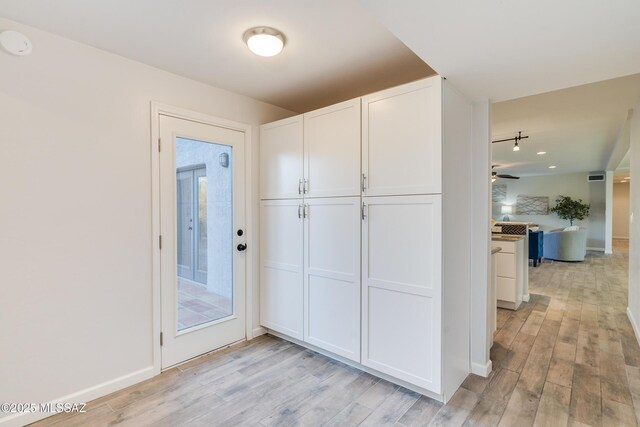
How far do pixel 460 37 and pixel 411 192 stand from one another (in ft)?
3.08

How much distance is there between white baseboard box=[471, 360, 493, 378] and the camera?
2.41m

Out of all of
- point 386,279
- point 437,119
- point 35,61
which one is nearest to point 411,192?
point 437,119

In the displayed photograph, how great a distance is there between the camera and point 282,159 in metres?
2.98

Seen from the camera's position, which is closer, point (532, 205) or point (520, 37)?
point (520, 37)

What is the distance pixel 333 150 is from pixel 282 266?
1228 millimetres

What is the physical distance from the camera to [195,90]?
269cm

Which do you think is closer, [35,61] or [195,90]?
[35,61]

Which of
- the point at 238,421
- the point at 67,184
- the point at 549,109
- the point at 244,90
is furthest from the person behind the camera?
the point at 549,109

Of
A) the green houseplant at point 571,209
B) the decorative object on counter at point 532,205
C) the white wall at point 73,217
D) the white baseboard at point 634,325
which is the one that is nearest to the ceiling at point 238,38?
the white wall at point 73,217

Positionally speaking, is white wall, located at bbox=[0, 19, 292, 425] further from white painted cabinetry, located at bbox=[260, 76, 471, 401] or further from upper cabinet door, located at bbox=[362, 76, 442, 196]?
upper cabinet door, located at bbox=[362, 76, 442, 196]

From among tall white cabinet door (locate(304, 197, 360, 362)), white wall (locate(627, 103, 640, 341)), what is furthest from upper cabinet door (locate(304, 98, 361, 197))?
white wall (locate(627, 103, 640, 341))

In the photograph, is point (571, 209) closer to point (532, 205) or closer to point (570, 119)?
point (532, 205)

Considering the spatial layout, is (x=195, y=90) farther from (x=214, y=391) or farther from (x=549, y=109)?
(x=549, y=109)

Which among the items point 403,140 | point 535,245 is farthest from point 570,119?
point 535,245
